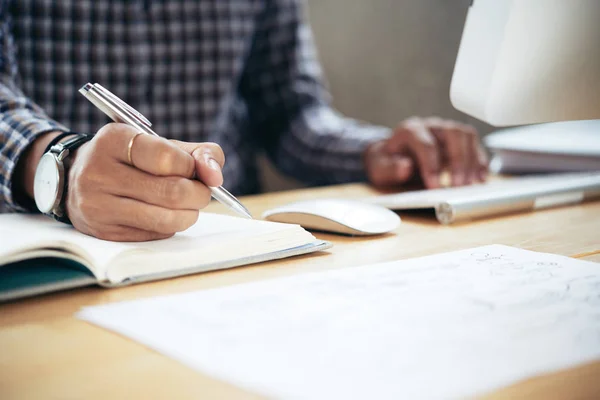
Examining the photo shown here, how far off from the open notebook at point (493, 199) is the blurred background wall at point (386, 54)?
101 cm

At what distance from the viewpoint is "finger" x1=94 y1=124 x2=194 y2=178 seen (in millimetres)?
538

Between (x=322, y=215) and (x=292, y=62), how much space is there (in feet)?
2.77

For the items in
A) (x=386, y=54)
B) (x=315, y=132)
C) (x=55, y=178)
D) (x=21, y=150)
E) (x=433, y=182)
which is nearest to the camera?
(x=55, y=178)

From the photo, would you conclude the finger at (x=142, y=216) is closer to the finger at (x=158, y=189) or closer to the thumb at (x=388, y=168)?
the finger at (x=158, y=189)

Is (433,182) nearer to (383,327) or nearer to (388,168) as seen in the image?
(388,168)

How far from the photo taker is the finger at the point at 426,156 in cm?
103

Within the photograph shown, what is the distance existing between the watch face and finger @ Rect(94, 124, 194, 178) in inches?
2.7

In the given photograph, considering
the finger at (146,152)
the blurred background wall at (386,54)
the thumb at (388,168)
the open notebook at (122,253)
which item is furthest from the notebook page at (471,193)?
the blurred background wall at (386,54)

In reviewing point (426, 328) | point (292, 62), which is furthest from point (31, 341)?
point (292, 62)

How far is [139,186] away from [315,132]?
0.83 meters

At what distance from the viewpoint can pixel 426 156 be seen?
1025 mm

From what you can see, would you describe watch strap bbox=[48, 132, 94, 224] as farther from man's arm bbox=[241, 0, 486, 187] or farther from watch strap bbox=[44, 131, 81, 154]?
man's arm bbox=[241, 0, 486, 187]

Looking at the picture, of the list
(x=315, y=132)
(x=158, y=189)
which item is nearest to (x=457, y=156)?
(x=315, y=132)

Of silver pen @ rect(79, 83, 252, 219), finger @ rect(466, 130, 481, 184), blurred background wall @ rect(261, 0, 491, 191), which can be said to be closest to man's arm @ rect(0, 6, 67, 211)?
silver pen @ rect(79, 83, 252, 219)
